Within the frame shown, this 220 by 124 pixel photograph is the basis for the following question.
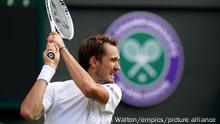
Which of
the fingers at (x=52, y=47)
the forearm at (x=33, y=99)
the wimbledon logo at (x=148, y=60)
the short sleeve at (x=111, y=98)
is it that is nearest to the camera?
the forearm at (x=33, y=99)

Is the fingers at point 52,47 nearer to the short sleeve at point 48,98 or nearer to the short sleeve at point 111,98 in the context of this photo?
the short sleeve at point 48,98

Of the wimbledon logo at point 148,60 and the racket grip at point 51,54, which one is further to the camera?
the wimbledon logo at point 148,60

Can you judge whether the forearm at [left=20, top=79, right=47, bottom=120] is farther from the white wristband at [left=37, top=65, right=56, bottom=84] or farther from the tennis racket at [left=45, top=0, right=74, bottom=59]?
the tennis racket at [left=45, top=0, right=74, bottom=59]

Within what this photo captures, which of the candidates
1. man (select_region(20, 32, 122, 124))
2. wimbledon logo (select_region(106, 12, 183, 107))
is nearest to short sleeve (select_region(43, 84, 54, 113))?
man (select_region(20, 32, 122, 124))

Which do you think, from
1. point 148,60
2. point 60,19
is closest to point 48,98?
point 60,19

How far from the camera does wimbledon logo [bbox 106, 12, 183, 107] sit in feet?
24.6

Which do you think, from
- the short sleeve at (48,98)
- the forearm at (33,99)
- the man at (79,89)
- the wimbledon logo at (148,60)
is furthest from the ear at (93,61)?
the wimbledon logo at (148,60)

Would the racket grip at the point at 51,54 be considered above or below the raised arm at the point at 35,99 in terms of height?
above

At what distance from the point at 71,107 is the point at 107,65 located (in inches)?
11.9

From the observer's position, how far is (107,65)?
13.3ft

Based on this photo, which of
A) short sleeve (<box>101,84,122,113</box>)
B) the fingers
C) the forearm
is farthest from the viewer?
short sleeve (<box>101,84,122,113</box>)

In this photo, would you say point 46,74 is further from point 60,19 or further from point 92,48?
point 60,19

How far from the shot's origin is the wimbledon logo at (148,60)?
7492 mm

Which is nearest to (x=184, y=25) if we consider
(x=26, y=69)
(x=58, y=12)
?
(x=26, y=69)
